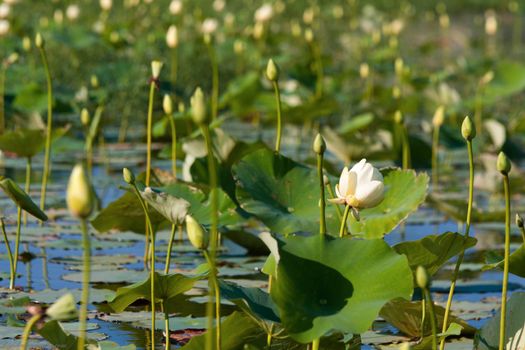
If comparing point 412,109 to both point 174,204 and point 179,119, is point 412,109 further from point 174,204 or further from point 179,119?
point 174,204

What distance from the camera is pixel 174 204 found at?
2.41m

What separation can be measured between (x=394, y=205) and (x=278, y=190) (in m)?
0.26

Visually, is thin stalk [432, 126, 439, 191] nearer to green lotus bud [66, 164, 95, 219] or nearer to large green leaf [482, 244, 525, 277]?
large green leaf [482, 244, 525, 277]

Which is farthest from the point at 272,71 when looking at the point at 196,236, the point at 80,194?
the point at 80,194

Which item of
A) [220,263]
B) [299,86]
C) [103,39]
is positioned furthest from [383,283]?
[103,39]

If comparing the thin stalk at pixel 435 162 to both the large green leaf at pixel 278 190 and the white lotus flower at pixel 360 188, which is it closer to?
the large green leaf at pixel 278 190

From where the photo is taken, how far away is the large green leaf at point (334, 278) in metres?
1.98

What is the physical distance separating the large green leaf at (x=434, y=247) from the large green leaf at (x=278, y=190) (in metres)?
0.36

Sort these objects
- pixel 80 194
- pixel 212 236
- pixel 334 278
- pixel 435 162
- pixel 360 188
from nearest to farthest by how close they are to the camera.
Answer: pixel 80 194, pixel 212 236, pixel 334 278, pixel 360 188, pixel 435 162

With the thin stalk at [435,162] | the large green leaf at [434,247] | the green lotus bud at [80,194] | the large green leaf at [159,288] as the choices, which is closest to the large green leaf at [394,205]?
the large green leaf at [434,247]

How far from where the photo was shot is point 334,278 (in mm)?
2043

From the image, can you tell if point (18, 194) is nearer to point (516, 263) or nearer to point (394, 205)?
point (394, 205)

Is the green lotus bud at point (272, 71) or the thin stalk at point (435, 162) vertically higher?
the green lotus bud at point (272, 71)

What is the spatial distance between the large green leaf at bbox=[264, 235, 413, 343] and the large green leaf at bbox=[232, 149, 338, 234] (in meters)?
0.59
